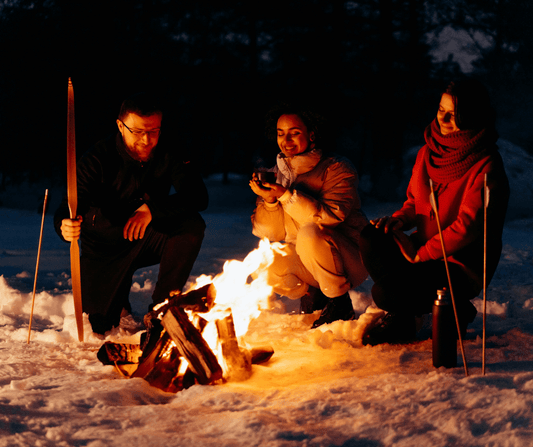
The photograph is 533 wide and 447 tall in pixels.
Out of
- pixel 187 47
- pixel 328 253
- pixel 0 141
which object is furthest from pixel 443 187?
pixel 187 47

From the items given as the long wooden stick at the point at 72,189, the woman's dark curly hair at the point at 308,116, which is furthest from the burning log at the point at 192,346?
the woman's dark curly hair at the point at 308,116

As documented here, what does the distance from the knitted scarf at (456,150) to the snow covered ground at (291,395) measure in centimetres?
108

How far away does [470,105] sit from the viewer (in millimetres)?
3254

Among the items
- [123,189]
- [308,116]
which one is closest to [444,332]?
[308,116]

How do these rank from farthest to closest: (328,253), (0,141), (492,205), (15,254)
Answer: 1. (0,141)
2. (15,254)
3. (328,253)
4. (492,205)

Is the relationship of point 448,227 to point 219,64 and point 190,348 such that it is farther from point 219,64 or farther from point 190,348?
point 219,64

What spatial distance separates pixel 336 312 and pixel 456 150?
1485mm

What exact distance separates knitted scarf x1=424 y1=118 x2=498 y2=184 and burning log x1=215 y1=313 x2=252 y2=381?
1644 mm

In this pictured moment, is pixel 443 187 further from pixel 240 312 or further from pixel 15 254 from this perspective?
pixel 15 254

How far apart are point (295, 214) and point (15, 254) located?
4.54 metres

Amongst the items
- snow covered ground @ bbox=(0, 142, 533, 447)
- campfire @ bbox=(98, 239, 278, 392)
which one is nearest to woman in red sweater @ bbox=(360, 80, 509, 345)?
snow covered ground @ bbox=(0, 142, 533, 447)

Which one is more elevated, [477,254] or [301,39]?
[301,39]

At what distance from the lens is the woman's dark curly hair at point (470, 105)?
3252 mm

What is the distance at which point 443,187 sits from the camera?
352 centimetres
